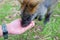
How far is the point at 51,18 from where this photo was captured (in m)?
3.48

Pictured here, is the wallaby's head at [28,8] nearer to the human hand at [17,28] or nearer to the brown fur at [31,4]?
the brown fur at [31,4]

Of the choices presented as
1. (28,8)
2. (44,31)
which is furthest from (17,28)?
(44,31)

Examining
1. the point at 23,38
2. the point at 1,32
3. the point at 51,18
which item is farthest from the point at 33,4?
the point at 51,18

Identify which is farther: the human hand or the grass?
the grass

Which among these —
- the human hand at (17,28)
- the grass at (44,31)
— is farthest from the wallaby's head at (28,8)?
the grass at (44,31)

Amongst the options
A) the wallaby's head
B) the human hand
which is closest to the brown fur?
the wallaby's head

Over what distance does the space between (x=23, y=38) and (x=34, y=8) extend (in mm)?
1096

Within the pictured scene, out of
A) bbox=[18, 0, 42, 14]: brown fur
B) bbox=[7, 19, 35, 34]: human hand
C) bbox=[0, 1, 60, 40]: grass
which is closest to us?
bbox=[18, 0, 42, 14]: brown fur

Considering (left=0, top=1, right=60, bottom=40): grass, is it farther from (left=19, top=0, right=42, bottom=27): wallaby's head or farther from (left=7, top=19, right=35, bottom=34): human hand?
(left=19, top=0, right=42, bottom=27): wallaby's head

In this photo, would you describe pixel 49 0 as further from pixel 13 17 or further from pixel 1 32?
pixel 13 17

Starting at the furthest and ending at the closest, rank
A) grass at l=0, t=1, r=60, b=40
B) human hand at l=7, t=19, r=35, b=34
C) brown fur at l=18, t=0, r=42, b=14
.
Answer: grass at l=0, t=1, r=60, b=40 → human hand at l=7, t=19, r=35, b=34 → brown fur at l=18, t=0, r=42, b=14

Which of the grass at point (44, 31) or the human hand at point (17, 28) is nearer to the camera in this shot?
the human hand at point (17, 28)

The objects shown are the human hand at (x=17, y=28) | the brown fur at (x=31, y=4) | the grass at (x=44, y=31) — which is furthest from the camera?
the grass at (x=44, y=31)

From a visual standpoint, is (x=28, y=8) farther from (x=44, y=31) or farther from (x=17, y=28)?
(x=44, y=31)
